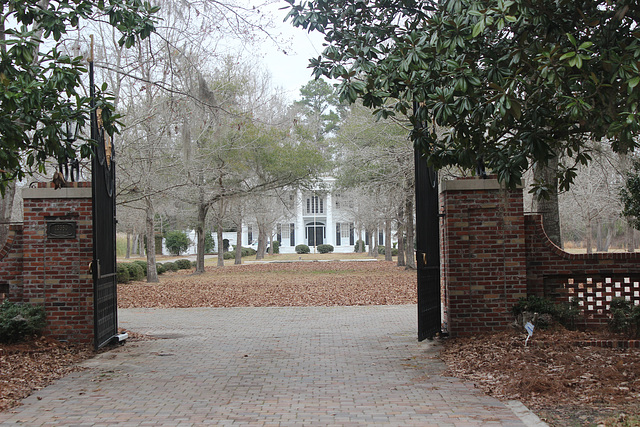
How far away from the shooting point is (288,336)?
10.2 metres

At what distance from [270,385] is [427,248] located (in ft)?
11.3

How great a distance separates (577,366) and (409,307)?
7902 millimetres

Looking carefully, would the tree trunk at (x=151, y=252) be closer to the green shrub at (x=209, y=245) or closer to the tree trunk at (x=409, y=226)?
the tree trunk at (x=409, y=226)

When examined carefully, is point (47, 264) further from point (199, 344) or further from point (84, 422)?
point (84, 422)

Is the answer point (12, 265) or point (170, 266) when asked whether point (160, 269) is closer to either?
point (170, 266)

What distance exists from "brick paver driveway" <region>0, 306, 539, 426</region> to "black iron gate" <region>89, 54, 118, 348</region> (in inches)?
19.0

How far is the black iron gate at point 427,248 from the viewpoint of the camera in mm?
8680

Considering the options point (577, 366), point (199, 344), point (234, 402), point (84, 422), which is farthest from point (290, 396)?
point (199, 344)

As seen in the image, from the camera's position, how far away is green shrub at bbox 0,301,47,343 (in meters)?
8.23

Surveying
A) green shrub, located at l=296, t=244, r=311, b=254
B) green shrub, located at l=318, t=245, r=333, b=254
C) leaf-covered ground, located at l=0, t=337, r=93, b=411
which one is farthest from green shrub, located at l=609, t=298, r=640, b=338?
green shrub, located at l=318, t=245, r=333, b=254

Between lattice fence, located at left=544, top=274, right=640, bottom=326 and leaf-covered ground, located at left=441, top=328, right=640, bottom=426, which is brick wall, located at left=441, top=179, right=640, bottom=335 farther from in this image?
leaf-covered ground, located at left=441, top=328, right=640, bottom=426

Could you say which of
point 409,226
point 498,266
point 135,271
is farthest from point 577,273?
point 135,271

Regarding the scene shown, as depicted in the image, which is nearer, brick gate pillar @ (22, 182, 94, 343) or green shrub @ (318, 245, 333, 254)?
brick gate pillar @ (22, 182, 94, 343)

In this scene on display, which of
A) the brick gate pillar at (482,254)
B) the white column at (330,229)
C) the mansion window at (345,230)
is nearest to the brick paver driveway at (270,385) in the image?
the brick gate pillar at (482,254)
